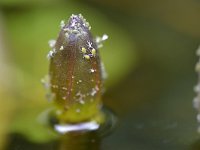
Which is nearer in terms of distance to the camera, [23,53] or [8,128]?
[8,128]

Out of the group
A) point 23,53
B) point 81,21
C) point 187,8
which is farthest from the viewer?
point 187,8

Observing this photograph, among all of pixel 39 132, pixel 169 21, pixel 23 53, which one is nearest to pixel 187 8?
pixel 169 21

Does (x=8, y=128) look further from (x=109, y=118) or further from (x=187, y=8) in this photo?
(x=187, y=8)

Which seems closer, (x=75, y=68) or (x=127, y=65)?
(x=75, y=68)

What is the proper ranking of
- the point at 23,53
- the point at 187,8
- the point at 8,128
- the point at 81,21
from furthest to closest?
the point at 187,8
the point at 23,53
the point at 8,128
the point at 81,21

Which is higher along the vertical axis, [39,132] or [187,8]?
[187,8]
